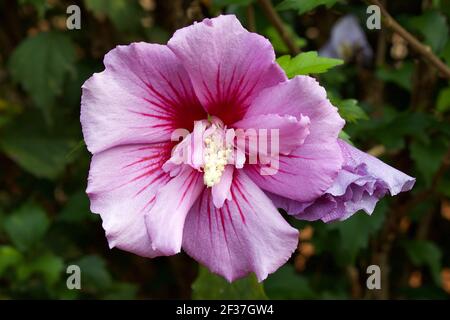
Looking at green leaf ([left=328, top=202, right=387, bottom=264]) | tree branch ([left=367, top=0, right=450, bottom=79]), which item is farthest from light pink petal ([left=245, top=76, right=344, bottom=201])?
green leaf ([left=328, top=202, right=387, bottom=264])

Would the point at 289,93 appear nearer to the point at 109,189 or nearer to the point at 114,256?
the point at 109,189

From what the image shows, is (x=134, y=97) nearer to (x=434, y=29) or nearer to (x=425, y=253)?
(x=434, y=29)

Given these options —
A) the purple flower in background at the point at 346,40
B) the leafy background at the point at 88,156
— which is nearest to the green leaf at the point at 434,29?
the leafy background at the point at 88,156

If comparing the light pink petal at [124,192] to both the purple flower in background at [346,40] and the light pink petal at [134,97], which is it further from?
the purple flower in background at [346,40]

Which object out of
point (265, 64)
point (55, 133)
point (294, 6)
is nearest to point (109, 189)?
point (265, 64)

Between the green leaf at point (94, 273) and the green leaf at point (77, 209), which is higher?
the green leaf at point (77, 209)
